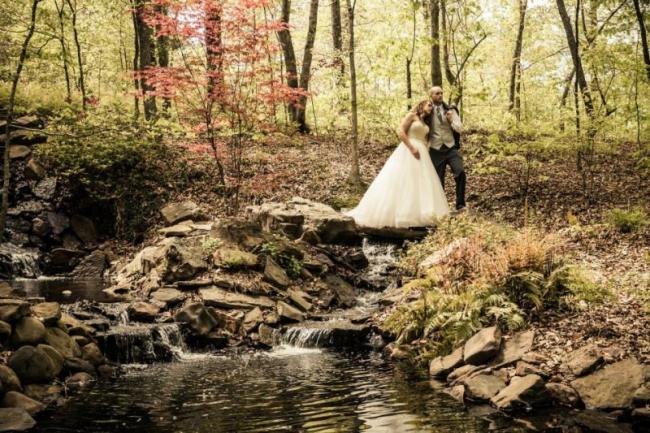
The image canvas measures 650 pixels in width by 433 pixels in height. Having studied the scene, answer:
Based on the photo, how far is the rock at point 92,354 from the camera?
7779 millimetres

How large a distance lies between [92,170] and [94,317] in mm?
7475

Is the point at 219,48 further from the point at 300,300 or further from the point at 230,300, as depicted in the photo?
the point at 300,300

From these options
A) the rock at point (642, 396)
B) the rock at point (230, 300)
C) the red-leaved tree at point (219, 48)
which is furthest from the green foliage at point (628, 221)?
the red-leaved tree at point (219, 48)

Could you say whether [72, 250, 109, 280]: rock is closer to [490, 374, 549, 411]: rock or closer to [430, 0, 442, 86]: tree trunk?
[430, 0, 442, 86]: tree trunk

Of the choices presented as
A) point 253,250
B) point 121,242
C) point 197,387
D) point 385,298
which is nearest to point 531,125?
point 385,298

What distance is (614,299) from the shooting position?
7.59m

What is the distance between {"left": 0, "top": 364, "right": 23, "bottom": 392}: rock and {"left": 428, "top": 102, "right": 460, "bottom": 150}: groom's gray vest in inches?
378

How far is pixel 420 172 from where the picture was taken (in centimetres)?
1302

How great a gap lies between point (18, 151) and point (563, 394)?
15.0m

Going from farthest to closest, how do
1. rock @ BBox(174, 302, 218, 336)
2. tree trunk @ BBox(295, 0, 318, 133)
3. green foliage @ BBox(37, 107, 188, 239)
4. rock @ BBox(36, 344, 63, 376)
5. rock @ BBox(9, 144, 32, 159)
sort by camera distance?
tree trunk @ BBox(295, 0, 318, 133)
rock @ BBox(9, 144, 32, 159)
green foliage @ BBox(37, 107, 188, 239)
rock @ BBox(174, 302, 218, 336)
rock @ BBox(36, 344, 63, 376)

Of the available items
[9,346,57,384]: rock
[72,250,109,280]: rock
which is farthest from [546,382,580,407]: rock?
[72,250,109,280]: rock

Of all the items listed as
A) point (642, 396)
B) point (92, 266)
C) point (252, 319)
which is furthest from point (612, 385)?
point (92, 266)

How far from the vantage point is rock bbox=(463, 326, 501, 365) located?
6.97 m

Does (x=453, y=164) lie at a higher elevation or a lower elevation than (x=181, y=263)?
higher
